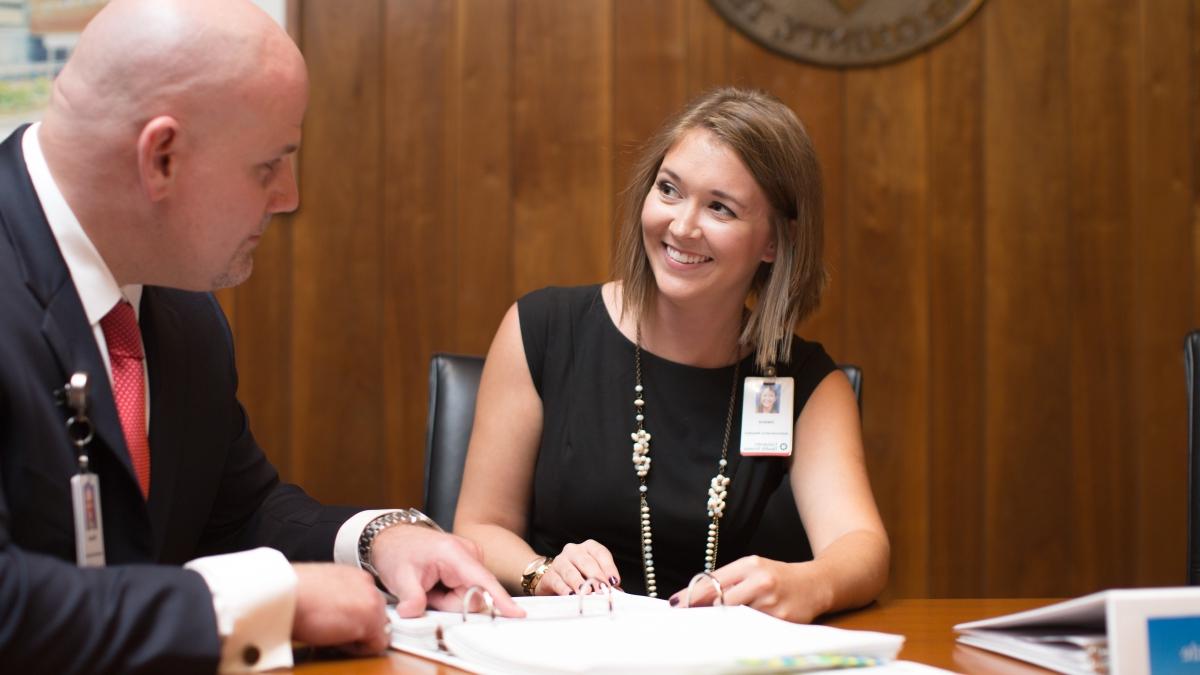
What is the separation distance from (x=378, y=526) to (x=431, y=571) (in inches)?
5.8

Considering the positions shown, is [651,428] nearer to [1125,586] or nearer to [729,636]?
[729,636]

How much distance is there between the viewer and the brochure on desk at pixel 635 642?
1149mm

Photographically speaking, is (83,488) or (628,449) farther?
(628,449)

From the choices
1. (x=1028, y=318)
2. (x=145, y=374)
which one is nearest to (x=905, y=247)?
(x=1028, y=318)

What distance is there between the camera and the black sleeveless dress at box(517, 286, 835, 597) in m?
2.20

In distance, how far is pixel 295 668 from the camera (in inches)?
48.6

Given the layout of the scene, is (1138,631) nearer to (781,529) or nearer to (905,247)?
(781,529)

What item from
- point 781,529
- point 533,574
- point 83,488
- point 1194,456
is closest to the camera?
point 83,488

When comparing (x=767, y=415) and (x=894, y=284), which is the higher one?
(x=894, y=284)

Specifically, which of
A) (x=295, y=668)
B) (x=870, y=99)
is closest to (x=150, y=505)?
(x=295, y=668)

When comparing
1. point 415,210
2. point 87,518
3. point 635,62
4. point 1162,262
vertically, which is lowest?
point 87,518

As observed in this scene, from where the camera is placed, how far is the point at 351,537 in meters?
1.62

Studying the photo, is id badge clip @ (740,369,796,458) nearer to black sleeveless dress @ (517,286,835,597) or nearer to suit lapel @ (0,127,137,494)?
black sleeveless dress @ (517,286,835,597)

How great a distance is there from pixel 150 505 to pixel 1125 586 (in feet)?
8.74
